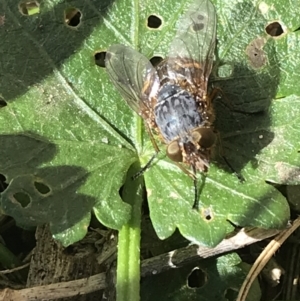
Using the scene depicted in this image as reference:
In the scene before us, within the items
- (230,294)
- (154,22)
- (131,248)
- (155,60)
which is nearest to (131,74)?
(155,60)

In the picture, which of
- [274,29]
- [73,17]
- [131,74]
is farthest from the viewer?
[73,17]

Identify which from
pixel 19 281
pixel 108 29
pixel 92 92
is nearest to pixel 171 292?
pixel 19 281

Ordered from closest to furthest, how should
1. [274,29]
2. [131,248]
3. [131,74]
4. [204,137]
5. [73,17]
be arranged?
[204,137] → [131,248] → [131,74] → [274,29] → [73,17]

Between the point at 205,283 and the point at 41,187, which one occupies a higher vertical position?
the point at 41,187

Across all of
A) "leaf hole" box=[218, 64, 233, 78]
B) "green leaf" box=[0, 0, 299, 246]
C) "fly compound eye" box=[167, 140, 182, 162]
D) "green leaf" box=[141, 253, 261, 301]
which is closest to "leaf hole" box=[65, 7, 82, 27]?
"green leaf" box=[0, 0, 299, 246]

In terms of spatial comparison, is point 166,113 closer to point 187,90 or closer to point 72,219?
point 187,90

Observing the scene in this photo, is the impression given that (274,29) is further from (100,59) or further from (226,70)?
(100,59)

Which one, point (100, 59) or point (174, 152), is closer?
point (174, 152)
